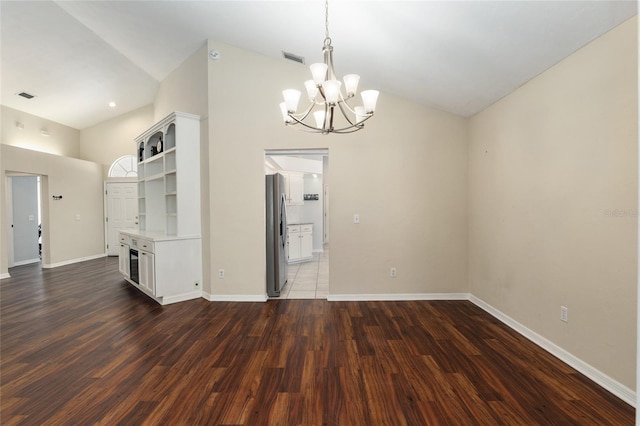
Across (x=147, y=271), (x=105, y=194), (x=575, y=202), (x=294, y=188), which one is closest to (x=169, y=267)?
(x=147, y=271)

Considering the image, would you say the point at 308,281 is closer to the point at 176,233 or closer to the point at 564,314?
the point at 176,233

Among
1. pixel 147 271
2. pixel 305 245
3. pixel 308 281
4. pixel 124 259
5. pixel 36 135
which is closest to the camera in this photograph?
pixel 147 271

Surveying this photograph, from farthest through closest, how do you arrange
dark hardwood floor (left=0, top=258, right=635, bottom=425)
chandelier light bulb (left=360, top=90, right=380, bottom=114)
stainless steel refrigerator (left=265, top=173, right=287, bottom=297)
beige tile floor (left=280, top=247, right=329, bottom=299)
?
beige tile floor (left=280, top=247, right=329, bottom=299)
stainless steel refrigerator (left=265, top=173, right=287, bottom=297)
chandelier light bulb (left=360, top=90, right=380, bottom=114)
dark hardwood floor (left=0, top=258, right=635, bottom=425)

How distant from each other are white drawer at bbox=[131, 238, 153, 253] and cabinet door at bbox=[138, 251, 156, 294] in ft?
0.23

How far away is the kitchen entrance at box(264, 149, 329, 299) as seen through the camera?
4589mm

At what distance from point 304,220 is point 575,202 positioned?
6.46 m

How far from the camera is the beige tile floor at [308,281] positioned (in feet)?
14.1

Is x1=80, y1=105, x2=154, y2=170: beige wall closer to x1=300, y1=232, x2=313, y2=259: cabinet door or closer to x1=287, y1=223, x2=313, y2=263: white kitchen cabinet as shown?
x1=287, y1=223, x2=313, y2=263: white kitchen cabinet

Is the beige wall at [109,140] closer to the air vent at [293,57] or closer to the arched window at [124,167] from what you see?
the arched window at [124,167]

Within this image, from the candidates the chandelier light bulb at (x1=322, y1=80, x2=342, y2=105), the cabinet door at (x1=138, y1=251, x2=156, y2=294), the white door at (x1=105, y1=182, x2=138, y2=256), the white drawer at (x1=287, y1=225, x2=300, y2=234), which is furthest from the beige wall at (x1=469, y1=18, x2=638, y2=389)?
the white door at (x1=105, y1=182, x2=138, y2=256)

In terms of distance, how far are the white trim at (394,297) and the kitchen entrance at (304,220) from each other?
0.27 metres

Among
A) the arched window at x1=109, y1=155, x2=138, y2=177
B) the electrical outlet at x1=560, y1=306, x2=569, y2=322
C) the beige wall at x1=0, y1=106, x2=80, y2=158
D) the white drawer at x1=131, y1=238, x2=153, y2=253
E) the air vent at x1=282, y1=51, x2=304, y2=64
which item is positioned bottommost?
the electrical outlet at x1=560, y1=306, x2=569, y2=322

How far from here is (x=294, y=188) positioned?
7.52 meters

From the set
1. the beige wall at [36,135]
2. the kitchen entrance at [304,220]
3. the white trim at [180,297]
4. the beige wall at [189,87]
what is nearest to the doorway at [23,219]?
the beige wall at [36,135]
